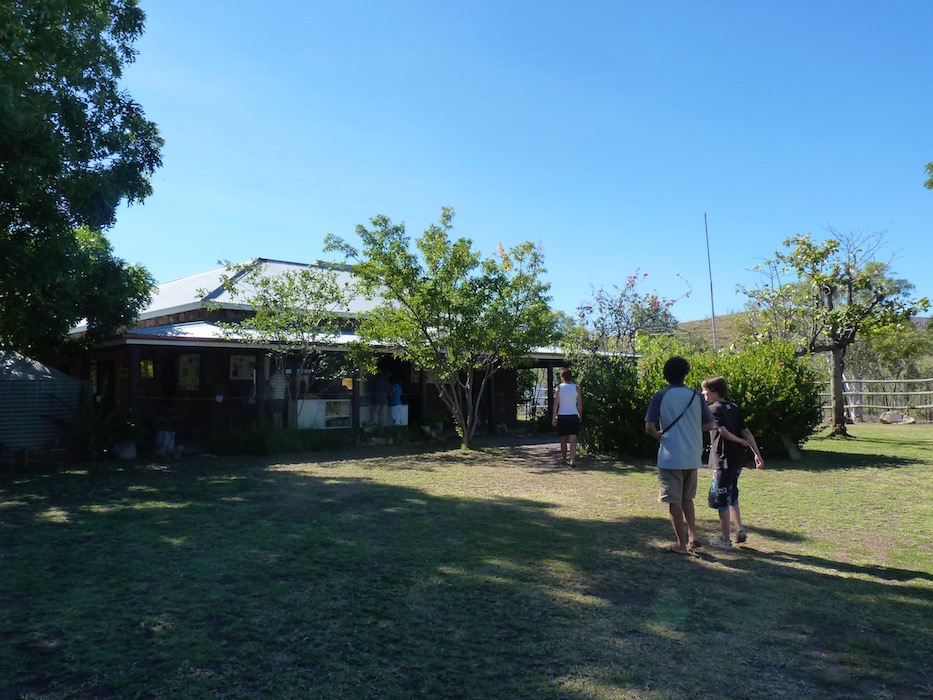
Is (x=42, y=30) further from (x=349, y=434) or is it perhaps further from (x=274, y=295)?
(x=349, y=434)

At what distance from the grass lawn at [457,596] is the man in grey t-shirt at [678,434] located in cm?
52

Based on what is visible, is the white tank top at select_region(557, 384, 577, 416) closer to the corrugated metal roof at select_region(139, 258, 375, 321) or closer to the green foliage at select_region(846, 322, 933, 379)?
the corrugated metal roof at select_region(139, 258, 375, 321)

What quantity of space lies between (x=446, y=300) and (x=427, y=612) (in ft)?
29.3

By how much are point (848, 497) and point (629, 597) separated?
4.90 metres

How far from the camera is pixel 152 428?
13.9 m

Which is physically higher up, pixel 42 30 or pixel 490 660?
pixel 42 30

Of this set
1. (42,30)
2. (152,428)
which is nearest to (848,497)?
(42,30)

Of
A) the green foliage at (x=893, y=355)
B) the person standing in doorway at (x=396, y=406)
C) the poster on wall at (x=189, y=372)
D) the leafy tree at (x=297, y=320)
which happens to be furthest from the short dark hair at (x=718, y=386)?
the green foliage at (x=893, y=355)

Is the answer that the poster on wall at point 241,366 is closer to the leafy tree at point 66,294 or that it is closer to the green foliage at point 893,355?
the leafy tree at point 66,294

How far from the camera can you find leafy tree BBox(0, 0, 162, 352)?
26.6 ft

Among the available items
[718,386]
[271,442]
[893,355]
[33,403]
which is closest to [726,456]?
[718,386]

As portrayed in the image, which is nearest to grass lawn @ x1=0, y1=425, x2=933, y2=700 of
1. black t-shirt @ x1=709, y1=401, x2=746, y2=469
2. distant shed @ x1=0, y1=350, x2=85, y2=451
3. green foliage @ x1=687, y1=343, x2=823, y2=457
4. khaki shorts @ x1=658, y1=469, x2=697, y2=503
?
khaki shorts @ x1=658, y1=469, x2=697, y2=503

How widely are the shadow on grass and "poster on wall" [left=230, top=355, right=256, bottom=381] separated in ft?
31.9

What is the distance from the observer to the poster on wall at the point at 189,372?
628 inches
